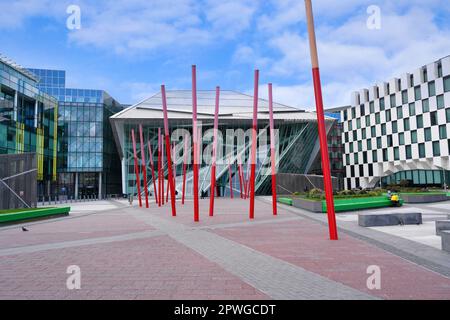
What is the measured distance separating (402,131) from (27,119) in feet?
177

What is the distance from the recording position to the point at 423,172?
5369 cm

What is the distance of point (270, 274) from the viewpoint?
7352 millimetres

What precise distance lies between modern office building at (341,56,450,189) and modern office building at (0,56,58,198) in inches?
1924

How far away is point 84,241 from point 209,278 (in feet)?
22.0

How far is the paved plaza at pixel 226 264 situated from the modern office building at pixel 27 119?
123 feet


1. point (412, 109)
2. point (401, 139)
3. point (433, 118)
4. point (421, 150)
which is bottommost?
point (421, 150)

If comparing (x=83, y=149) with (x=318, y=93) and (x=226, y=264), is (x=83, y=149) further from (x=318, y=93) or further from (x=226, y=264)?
(x=226, y=264)

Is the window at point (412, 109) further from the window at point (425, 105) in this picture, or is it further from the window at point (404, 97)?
the window at point (425, 105)

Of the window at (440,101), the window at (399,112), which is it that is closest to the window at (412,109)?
the window at (399,112)

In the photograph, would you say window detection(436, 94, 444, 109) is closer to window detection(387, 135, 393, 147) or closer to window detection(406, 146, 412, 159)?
window detection(406, 146, 412, 159)

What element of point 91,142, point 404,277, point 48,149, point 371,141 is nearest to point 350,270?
point 404,277

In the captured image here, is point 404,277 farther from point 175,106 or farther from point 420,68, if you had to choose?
point 175,106

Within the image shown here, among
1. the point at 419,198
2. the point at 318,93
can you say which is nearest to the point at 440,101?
the point at 419,198
